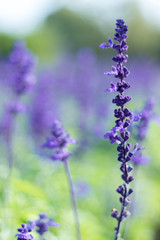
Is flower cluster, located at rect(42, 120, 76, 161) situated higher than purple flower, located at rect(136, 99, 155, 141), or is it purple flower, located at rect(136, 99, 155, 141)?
purple flower, located at rect(136, 99, 155, 141)

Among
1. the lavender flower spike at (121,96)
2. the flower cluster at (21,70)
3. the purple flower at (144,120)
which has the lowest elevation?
the lavender flower spike at (121,96)

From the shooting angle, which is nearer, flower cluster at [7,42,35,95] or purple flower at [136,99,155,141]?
purple flower at [136,99,155,141]

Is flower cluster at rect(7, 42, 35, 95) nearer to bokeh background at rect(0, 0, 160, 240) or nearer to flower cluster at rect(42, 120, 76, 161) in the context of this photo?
bokeh background at rect(0, 0, 160, 240)

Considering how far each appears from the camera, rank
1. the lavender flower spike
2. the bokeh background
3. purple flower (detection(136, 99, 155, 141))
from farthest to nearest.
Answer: the bokeh background → purple flower (detection(136, 99, 155, 141)) → the lavender flower spike

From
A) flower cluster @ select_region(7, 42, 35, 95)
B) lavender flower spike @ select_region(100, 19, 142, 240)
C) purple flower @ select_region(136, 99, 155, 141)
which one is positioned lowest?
lavender flower spike @ select_region(100, 19, 142, 240)

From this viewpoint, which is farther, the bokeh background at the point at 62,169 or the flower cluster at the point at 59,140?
the bokeh background at the point at 62,169

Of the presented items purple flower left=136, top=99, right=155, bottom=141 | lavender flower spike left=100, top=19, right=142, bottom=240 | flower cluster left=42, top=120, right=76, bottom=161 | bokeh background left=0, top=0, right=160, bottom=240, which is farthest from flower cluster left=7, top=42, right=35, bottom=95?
lavender flower spike left=100, top=19, right=142, bottom=240

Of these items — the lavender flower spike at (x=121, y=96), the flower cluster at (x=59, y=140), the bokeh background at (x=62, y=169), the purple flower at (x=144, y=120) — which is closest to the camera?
the lavender flower spike at (x=121, y=96)

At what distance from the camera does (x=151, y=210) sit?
23.8 ft

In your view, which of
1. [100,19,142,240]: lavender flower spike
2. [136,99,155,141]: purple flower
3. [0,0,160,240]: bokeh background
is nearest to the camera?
[100,19,142,240]: lavender flower spike

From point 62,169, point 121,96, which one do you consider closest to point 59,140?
point 121,96

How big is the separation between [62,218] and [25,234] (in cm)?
285

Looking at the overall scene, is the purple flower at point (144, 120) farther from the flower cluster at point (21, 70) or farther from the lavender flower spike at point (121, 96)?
the flower cluster at point (21, 70)

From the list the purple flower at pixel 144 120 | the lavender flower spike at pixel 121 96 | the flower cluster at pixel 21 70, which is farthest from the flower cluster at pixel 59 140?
the flower cluster at pixel 21 70
